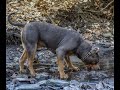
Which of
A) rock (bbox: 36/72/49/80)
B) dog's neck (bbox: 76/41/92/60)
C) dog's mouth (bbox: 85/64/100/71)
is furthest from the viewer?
dog's mouth (bbox: 85/64/100/71)

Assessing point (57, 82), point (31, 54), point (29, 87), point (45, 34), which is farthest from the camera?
point (45, 34)

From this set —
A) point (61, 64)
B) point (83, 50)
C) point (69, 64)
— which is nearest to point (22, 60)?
point (61, 64)

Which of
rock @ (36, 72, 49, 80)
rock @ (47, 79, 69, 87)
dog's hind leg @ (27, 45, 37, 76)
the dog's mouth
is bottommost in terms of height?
→ rock @ (47, 79, 69, 87)

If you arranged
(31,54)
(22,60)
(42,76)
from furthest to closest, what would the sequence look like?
(22,60) < (31,54) < (42,76)

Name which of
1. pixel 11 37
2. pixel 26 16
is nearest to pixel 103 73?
pixel 11 37

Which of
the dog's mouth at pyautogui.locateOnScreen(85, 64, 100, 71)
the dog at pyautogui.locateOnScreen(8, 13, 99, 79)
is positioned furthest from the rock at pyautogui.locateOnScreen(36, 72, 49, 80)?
the dog's mouth at pyautogui.locateOnScreen(85, 64, 100, 71)

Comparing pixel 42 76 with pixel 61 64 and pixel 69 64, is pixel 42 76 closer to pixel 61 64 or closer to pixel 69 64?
pixel 61 64

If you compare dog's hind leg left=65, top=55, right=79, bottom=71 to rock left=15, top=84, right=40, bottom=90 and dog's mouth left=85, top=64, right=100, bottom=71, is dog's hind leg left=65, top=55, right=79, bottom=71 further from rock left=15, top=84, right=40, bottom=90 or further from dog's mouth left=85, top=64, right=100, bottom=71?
rock left=15, top=84, right=40, bottom=90

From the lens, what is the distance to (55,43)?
341 inches

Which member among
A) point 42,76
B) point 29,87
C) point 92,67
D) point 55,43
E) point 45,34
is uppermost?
point 45,34

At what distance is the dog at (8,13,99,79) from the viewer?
8344mm

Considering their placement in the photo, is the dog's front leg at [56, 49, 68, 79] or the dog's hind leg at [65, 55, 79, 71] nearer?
the dog's front leg at [56, 49, 68, 79]

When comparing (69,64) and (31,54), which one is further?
(69,64)
